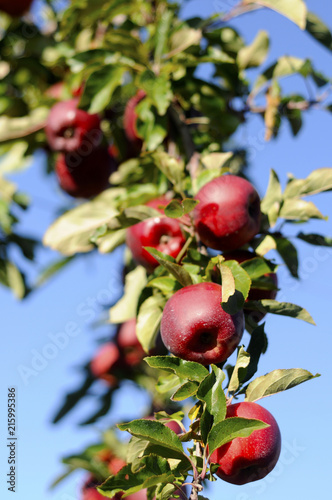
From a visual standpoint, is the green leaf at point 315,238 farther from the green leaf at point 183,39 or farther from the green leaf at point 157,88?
the green leaf at point 183,39

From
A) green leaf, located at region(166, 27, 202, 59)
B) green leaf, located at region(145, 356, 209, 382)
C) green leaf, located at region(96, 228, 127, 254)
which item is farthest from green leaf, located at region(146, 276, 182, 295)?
green leaf, located at region(166, 27, 202, 59)

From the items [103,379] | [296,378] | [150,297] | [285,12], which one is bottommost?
[103,379]

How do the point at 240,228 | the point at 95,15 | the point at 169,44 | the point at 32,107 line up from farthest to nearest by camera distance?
the point at 32,107 → the point at 95,15 → the point at 169,44 → the point at 240,228

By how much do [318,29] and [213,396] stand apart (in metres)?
1.36

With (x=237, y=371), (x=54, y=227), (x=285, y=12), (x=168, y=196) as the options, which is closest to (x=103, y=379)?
(x=54, y=227)

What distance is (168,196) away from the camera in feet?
5.52

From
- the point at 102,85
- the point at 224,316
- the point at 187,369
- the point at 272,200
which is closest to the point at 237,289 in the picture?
the point at 224,316

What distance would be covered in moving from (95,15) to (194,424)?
59.3 inches

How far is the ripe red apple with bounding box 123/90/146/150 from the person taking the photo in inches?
78.5

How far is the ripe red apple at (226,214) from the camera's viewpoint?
130 centimetres

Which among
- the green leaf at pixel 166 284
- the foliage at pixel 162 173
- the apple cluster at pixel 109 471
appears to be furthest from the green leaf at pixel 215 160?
the apple cluster at pixel 109 471

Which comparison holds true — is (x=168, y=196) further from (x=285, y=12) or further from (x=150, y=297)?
(x=285, y=12)

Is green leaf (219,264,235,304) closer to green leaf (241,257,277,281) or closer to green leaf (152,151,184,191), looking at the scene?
green leaf (241,257,277,281)

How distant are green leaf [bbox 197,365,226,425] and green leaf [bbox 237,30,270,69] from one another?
136cm
